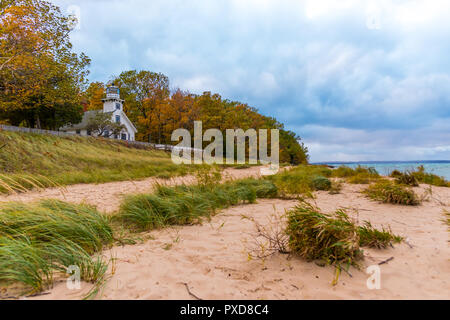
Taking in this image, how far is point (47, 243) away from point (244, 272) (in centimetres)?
204

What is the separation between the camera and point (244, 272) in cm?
245

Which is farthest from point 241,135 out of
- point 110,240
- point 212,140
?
point 110,240

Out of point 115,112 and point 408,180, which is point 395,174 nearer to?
point 408,180

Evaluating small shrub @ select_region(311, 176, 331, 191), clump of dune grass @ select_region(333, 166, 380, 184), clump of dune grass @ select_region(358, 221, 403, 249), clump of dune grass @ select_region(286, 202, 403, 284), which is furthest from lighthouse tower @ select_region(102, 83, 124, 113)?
clump of dune grass @ select_region(358, 221, 403, 249)

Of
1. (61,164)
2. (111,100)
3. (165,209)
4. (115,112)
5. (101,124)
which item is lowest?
(165,209)

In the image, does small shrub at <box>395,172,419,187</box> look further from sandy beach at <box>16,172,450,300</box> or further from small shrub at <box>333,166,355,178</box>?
sandy beach at <box>16,172,450,300</box>

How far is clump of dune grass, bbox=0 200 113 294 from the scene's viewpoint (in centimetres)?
214

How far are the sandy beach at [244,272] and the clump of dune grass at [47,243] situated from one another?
0.60ft

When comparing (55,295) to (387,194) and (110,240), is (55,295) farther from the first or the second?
(387,194)

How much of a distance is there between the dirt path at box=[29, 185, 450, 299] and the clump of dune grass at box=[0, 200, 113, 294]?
212 mm

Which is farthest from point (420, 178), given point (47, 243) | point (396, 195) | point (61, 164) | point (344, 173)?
point (61, 164)

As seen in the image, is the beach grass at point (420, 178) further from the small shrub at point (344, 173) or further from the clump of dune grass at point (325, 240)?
the clump of dune grass at point (325, 240)

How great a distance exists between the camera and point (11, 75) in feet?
40.5

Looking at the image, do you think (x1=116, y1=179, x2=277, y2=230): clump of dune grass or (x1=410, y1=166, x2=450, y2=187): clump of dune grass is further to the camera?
(x1=410, y1=166, x2=450, y2=187): clump of dune grass
